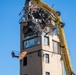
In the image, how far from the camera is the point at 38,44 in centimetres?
5491

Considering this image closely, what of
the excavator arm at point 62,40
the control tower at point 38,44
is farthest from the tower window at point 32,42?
the excavator arm at point 62,40

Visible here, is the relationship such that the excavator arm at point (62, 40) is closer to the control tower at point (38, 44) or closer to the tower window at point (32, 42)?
the control tower at point (38, 44)

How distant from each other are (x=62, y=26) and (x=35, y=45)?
11755 mm

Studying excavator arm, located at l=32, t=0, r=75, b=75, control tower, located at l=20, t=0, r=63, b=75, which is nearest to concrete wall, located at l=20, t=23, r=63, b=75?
control tower, located at l=20, t=0, r=63, b=75

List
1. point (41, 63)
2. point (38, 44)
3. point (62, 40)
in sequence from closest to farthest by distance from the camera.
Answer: point (62, 40) < point (41, 63) < point (38, 44)

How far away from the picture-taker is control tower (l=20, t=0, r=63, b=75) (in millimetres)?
53031

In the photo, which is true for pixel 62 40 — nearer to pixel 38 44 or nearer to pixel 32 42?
pixel 38 44

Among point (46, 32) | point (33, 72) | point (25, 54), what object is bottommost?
point (33, 72)

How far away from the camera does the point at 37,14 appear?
53.9 m

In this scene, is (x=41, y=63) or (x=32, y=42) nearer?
(x=41, y=63)

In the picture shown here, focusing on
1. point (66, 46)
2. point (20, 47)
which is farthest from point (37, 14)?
point (66, 46)

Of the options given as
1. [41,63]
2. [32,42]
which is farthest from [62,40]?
[32,42]

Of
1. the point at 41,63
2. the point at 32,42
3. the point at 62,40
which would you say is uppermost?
the point at 32,42

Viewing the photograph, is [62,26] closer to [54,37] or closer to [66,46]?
[66,46]
